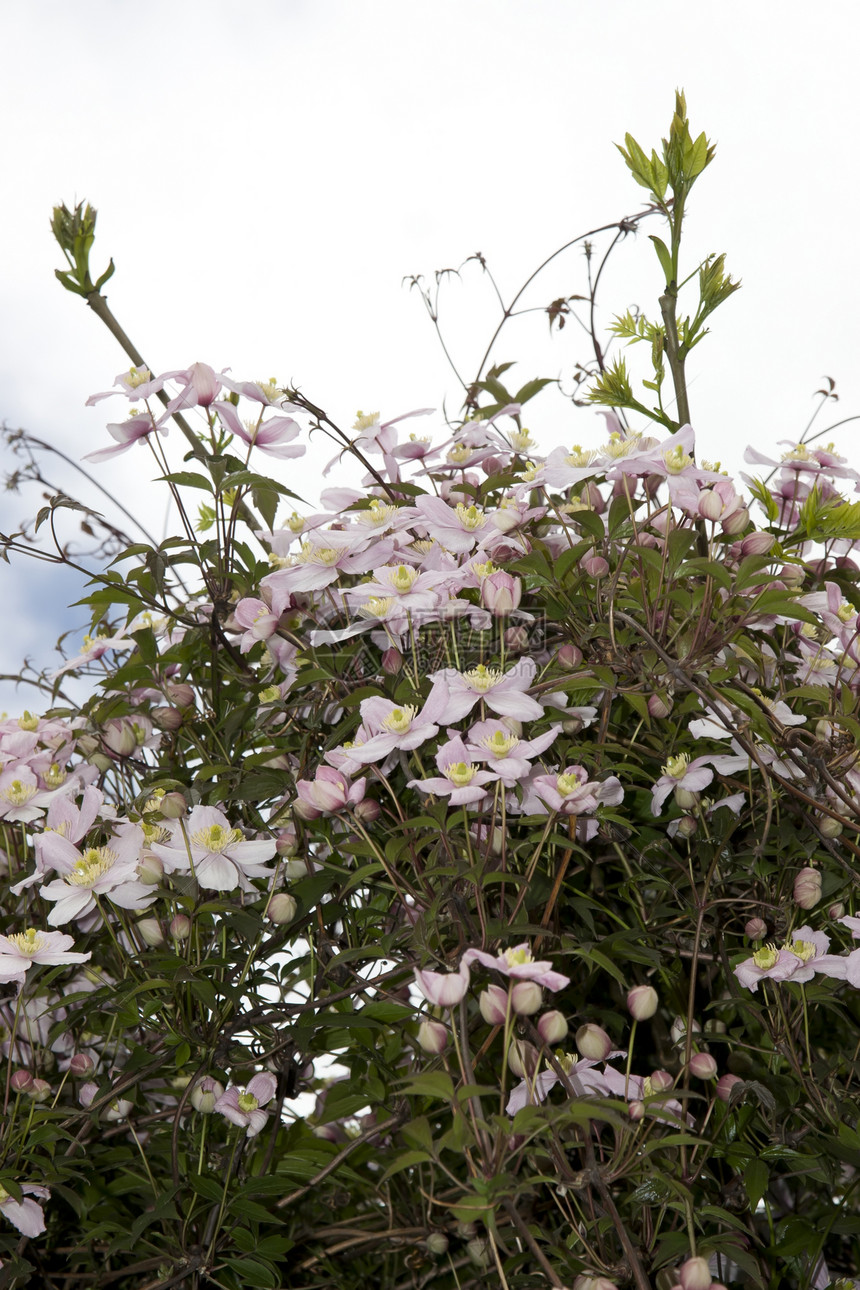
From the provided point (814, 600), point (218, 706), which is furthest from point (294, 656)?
point (814, 600)

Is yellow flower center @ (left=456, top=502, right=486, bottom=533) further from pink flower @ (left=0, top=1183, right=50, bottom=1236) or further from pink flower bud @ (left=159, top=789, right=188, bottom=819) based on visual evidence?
pink flower @ (left=0, top=1183, right=50, bottom=1236)

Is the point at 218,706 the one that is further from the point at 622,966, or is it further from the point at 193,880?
the point at 622,966

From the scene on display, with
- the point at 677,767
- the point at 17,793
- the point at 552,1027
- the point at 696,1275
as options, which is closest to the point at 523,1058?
the point at 552,1027

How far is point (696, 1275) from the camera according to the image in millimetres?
630

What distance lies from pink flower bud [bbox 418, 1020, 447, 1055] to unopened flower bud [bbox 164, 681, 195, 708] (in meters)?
0.44

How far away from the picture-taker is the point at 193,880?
81 centimetres

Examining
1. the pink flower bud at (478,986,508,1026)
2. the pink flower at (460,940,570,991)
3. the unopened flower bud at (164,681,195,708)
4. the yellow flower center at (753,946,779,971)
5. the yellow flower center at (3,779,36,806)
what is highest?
the unopened flower bud at (164,681,195,708)

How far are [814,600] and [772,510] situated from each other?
6.5 inches

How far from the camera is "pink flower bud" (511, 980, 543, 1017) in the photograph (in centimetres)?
57

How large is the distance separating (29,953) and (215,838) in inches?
6.2

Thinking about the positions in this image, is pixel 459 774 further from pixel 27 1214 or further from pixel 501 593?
pixel 27 1214

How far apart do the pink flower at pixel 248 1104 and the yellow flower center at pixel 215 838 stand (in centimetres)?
18

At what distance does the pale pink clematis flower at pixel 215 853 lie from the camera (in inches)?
32.0

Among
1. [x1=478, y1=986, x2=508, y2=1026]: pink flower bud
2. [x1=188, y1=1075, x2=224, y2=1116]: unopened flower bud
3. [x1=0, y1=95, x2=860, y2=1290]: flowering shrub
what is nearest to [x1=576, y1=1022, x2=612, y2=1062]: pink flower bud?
[x1=0, y1=95, x2=860, y2=1290]: flowering shrub
